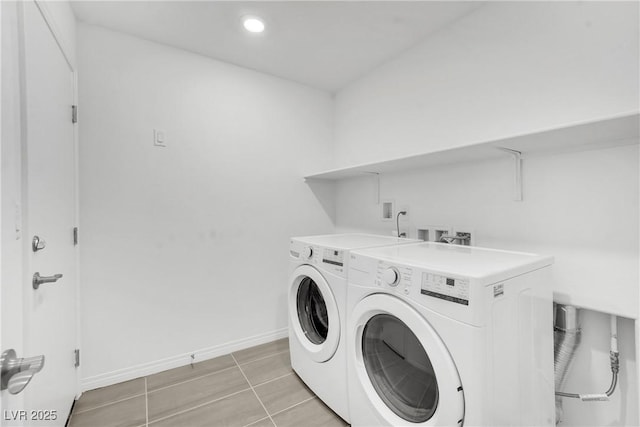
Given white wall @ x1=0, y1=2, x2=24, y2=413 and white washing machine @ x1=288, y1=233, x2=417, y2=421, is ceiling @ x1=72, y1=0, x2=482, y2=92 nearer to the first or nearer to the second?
white wall @ x1=0, y1=2, x2=24, y2=413

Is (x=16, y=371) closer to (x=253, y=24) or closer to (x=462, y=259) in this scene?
(x=462, y=259)

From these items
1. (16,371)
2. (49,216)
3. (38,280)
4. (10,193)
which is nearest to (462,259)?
(16,371)

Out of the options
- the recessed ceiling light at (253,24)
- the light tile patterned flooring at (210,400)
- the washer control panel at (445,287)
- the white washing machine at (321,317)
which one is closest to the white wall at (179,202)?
the light tile patterned flooring at (210,400)

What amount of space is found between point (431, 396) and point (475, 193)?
113cm

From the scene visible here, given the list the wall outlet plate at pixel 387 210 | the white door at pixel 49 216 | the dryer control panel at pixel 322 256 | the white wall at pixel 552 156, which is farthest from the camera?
the wall outlet plate at pixel 387 210

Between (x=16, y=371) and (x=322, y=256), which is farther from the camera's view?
(x=322, y=256)

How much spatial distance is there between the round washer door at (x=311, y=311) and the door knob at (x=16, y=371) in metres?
1.13

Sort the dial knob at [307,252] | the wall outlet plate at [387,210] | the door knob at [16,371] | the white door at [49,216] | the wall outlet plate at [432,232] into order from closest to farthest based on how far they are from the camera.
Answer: the door knob at [16,371], the white door at [49,216], the dial knob at [307,252], the wall outlet plate at [432,232], the wall outlet plate at [387,210]

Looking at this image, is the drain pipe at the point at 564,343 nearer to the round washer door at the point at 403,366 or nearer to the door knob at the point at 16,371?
the round washer door at the point at 403,366

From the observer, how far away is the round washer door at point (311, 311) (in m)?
1.53

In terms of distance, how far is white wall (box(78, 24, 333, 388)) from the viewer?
1744 millimetres

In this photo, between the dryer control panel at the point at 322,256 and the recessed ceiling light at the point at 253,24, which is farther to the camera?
the recessed ceiling light at the point at 253,24

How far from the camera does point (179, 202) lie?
2000 mm

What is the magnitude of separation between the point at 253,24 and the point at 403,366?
208 centimetres
